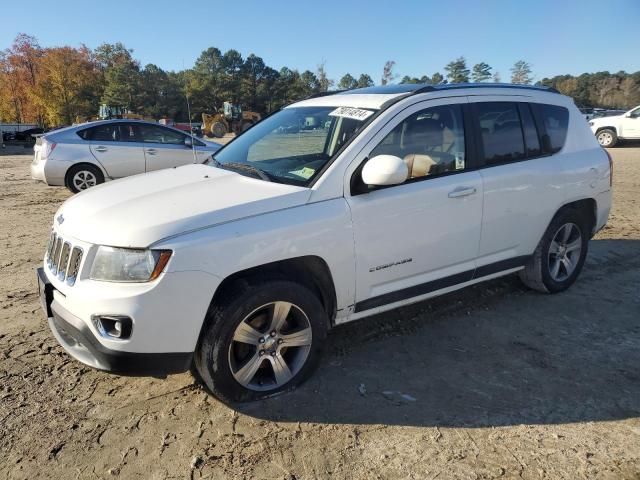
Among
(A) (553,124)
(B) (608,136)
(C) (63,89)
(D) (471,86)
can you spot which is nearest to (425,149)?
(D) (471,86)

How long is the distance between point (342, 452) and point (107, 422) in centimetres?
140

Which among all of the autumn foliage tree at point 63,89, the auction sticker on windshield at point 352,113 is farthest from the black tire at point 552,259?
the autumn foliage tree at point 63,89

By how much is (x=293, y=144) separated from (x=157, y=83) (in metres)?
82.6

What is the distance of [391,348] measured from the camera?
3.81 meters

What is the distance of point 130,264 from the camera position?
2662 mm

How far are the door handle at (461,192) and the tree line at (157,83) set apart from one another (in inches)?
2029

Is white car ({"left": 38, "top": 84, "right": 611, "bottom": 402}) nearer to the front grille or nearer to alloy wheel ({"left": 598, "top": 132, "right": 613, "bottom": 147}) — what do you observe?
the front grille

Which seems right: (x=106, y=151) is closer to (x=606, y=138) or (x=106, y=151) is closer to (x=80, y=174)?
(x=80, y=174)

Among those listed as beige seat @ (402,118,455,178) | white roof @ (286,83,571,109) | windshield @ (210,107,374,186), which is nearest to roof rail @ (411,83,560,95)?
white roof @ (286,83,571,109)

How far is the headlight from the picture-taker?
8.66ft

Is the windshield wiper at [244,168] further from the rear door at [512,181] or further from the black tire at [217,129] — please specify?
the black tire at [217,129]

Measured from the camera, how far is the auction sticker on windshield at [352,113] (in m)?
3.54

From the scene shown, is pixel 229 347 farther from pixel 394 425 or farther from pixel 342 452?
pixel 394 425

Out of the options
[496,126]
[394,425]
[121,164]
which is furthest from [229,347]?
[121,164]
